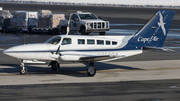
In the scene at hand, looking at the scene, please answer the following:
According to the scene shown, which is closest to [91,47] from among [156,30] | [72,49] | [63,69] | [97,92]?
[72,49]

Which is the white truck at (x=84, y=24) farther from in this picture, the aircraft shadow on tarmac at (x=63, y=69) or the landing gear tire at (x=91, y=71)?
the landing gear tire at (x=91, y=71)

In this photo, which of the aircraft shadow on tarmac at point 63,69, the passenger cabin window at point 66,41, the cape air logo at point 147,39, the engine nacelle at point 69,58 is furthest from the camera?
the cape air logo at point 147,39

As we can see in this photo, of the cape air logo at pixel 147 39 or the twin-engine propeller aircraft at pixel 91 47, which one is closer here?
the twin-engine propeller aircraft at pixel 91 47

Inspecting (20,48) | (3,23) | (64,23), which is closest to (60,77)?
(20,48)

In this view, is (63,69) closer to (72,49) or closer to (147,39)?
(72,49)

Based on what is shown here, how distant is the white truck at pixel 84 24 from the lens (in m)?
42.2

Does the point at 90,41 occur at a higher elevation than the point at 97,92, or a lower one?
higher

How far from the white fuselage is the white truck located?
21.2 m

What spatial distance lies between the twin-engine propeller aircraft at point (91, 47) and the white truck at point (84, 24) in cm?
2066

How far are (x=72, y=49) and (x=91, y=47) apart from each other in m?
1.11

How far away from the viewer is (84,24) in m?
42.1

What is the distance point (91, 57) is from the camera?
63.1ft

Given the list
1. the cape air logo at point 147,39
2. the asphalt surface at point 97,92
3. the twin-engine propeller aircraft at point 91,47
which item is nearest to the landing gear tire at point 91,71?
the twin-engine propeller aircraft at point 91,47

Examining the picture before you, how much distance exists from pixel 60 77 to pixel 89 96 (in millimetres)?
4986
